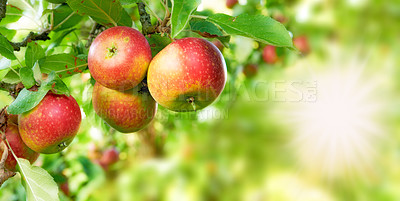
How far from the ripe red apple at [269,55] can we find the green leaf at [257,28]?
1.10 m

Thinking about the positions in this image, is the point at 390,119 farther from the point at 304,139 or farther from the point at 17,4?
the point at 17,4

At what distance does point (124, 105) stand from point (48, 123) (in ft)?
0.49

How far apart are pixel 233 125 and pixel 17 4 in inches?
70.3

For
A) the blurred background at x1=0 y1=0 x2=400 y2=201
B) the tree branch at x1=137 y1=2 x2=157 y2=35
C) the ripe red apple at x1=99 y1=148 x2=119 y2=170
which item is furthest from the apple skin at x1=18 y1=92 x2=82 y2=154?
the ripe red apple at x1=99 y1=148 x2=119 y2=170

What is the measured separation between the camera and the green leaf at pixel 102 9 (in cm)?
58

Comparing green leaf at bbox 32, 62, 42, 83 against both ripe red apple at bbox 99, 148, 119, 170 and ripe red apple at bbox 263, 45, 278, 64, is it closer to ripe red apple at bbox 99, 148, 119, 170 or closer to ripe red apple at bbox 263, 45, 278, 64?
ripe red apple at bbox 263, 45, 278, 64

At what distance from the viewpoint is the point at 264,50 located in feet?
5.47

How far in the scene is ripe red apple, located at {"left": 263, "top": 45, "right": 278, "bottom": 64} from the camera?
162 cm

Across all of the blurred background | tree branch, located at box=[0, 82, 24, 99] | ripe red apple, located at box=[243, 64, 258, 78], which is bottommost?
the blurred background

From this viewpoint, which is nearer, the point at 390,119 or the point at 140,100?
the point at 140,100

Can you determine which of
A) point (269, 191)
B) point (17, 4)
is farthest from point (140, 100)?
point (269, 191)

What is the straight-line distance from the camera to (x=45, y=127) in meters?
0.61

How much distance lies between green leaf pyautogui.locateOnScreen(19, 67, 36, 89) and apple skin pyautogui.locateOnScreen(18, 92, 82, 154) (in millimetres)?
42

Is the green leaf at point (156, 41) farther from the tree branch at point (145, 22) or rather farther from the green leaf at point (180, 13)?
the green leaf at point (180, 13)
